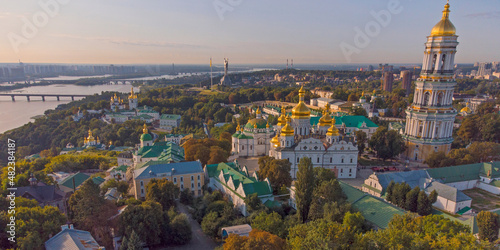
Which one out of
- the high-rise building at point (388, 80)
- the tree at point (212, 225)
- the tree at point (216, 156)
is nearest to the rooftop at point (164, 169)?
the tree at point (216, 156)

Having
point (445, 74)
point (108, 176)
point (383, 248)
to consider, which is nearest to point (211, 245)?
point (383, 248)

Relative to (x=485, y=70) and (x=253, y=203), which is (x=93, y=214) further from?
(x=485, y=70)

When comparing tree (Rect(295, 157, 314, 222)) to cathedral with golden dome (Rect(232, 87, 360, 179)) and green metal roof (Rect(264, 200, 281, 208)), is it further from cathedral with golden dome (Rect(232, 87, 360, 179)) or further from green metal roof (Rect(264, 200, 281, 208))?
cathedral with golden dome (Rect(232, 87, 360, 179))

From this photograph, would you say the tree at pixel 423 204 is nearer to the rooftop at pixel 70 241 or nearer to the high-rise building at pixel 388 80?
the rooftop at pixel 70 241

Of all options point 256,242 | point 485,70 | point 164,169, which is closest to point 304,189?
point 256,242

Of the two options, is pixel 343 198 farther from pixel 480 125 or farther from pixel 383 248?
pixel 480 125

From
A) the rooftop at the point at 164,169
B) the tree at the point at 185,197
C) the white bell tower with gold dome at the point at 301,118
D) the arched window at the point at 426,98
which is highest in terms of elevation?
the arched window at the point at 426,98
